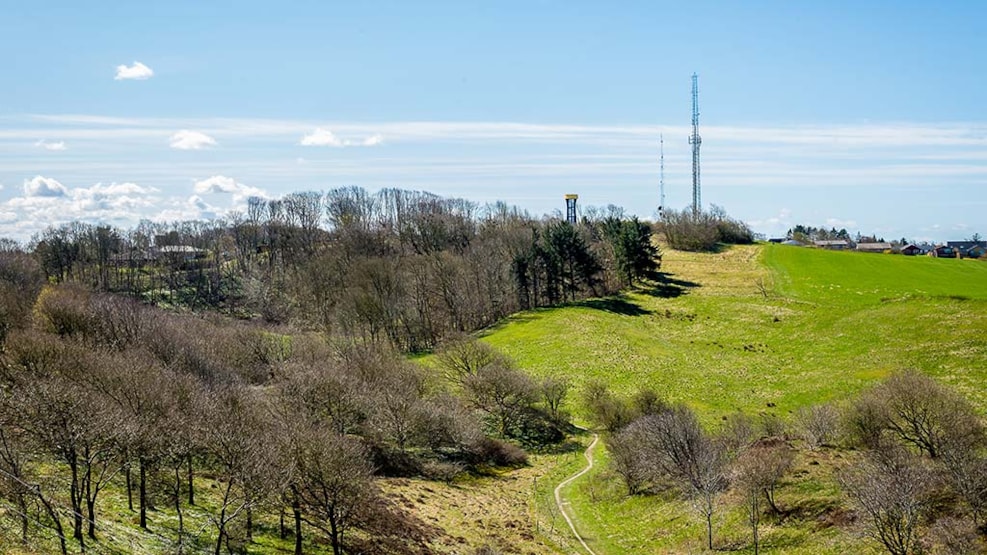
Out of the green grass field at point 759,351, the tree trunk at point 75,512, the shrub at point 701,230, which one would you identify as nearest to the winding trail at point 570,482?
the green grass field at point 759,351

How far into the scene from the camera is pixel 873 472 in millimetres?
27234

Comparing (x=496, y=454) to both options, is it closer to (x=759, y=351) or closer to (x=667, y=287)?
(x=759, y=351)

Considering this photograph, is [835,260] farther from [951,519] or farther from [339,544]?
[339,544]

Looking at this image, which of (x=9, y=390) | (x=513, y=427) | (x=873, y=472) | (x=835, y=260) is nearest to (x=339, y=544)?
(x=9, y=390)

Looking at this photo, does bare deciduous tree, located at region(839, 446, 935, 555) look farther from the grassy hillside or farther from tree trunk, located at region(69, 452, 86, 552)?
tree trunk, located at region(69, 452, 86, 552)

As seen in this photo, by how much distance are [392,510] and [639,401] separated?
22908 mm

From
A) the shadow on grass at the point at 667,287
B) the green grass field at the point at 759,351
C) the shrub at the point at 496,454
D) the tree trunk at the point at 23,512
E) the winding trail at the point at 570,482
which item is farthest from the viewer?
the shadow on grass at the point at 667,287

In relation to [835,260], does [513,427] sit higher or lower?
lower

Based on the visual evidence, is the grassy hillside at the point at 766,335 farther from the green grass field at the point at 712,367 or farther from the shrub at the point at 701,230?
the shrub at the point at 701,230

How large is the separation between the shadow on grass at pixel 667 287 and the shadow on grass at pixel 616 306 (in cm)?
625

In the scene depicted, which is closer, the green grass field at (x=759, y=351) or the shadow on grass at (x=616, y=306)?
the green grass field at (x=759, y=351)

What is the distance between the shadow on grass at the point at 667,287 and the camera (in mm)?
102225

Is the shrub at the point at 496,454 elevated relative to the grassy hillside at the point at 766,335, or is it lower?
lower

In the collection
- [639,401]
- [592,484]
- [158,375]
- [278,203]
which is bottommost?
[592,484]
